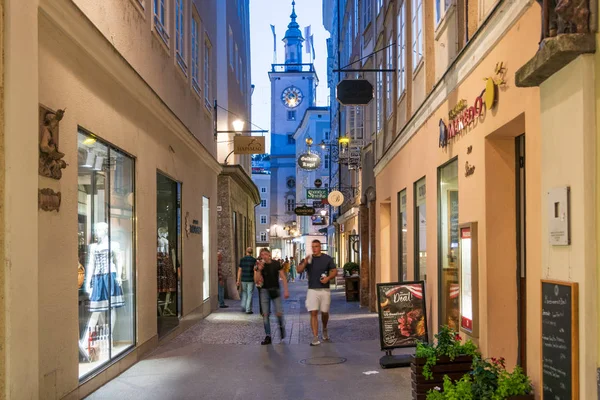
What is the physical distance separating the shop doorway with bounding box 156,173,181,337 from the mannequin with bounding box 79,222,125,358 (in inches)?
151

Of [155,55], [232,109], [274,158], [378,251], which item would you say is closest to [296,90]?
[274,158]

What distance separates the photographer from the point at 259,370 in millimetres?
10500

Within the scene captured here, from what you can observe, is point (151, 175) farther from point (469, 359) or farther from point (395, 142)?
point (469, 359)

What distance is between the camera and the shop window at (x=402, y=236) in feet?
51.2

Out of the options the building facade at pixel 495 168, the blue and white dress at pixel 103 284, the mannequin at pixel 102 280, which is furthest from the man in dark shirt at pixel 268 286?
the blue and white dress at pixel 103 284

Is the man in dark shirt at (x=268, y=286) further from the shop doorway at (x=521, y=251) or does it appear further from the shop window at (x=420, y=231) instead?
the shop doorway at (x=521, y=251)

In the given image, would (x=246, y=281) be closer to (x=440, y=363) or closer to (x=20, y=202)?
(x=440, y=363)

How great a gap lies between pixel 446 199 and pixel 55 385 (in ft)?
19.5

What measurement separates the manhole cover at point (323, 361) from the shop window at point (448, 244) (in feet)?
5.51

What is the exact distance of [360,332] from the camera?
14891 millimetres

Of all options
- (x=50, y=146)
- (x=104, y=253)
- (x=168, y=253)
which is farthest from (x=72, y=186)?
(x=168, y=253)

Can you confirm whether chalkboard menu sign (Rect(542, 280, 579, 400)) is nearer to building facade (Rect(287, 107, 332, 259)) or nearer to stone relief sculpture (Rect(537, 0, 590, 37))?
stone relief sculpture (Rect(537, 0, 590, 37))

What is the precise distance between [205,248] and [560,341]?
15344 mm

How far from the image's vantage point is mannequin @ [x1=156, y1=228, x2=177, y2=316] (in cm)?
1462
